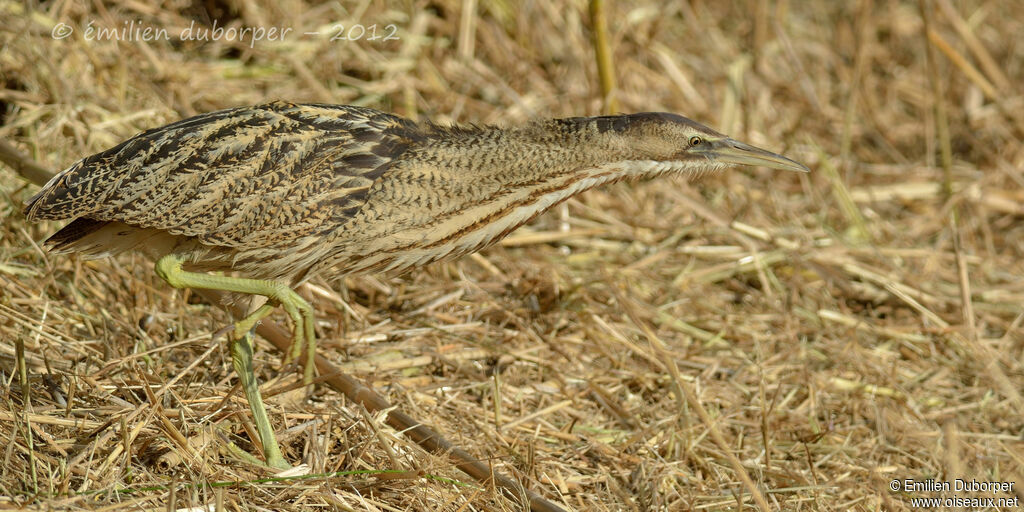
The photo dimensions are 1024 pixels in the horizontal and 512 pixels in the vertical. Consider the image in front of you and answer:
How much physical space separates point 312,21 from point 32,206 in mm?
2185

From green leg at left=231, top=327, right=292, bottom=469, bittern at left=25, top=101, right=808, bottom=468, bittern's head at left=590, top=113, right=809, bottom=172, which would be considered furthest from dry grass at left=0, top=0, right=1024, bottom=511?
bittern's head at left=590, top=113, right=809, bottom=172

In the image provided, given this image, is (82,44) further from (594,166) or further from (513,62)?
(594,166)

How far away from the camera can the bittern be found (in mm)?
2479

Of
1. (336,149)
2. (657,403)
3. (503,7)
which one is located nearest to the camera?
(336,149)

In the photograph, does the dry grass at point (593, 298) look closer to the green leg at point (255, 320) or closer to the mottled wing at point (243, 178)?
the green leg at point (255, 320)

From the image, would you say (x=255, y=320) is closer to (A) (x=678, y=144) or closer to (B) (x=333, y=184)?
(B) (x=333, y=184)

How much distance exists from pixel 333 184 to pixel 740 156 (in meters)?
0.98

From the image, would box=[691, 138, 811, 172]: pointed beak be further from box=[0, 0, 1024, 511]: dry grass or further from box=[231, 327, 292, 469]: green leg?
box=[231, 327, 292, 469]: green leg

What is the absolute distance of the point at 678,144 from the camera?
8.46ft

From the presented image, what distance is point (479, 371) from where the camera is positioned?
3256mm

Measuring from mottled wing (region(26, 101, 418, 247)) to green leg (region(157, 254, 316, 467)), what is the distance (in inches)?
3.7

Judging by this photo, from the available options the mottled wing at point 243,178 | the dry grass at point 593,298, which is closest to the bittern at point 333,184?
the mottled wing at point 243,178

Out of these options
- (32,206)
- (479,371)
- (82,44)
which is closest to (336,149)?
(32,206)

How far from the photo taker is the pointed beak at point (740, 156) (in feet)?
8.52
